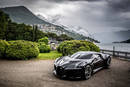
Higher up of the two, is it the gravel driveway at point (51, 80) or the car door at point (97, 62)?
the car door at point (97, 62)

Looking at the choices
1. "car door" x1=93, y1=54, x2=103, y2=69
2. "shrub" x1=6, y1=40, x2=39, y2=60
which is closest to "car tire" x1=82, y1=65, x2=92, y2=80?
"car door" x1=93, y1=54, x2=103, y2=69

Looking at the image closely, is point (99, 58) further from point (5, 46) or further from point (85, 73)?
point (5, 46)

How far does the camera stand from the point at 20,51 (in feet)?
35.7

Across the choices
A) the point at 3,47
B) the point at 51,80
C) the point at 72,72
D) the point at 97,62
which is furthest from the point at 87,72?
the point at 3,47

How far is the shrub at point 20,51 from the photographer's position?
10.7 meters

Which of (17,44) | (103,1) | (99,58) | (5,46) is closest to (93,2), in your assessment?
(103,1)

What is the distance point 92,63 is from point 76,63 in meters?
1.03

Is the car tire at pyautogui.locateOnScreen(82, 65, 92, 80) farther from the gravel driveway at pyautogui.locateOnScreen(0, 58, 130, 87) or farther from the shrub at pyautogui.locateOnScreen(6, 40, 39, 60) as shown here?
the shrub at pyautogui.locateOnScreen(6, 40, 39, 60)

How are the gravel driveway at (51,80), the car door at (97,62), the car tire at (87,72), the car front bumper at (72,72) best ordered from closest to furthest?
the gravel driveway at (51,80)
the car front bumper at (72,72)
the car tire at (87,72)
the car door at (97,62)

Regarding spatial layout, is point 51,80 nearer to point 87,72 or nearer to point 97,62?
point 87,72

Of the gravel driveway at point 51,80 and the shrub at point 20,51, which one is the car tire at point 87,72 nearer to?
the gravel driveway at point 51,80

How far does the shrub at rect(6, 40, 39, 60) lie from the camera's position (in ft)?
35.1

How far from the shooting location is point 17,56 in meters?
10.6

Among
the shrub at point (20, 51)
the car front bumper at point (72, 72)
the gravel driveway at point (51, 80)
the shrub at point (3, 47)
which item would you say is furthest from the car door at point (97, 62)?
the shrub at point (3, 47)
